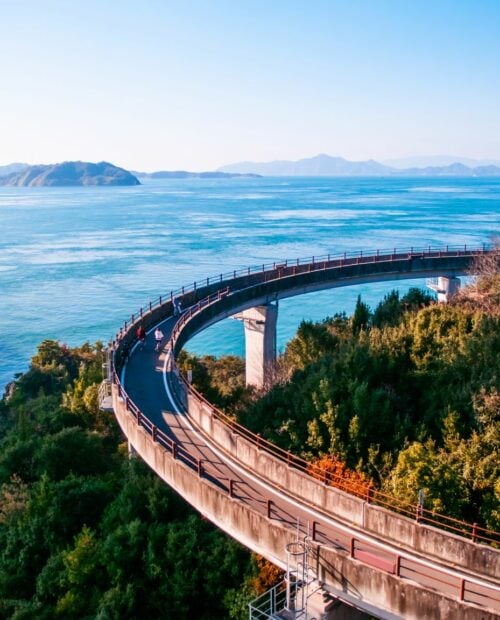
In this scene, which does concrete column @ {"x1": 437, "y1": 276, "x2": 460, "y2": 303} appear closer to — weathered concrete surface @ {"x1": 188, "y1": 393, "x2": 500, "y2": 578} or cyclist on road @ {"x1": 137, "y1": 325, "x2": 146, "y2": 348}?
cyclist on road @ {"x1": 137, "y1": 325, "x2": 146, "y2": 348}

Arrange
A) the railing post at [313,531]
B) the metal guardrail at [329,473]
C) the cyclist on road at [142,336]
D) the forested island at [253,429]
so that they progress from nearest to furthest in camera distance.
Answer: the railing post at [313,531]
the metal guardrail at [329,473]
the forested island at [253,429]
the cyclist on road at [142,336]

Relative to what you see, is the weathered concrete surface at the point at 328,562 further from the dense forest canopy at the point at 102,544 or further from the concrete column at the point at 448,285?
the concrete column at the point at 448,285

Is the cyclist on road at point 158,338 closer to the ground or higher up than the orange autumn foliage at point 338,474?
higher up

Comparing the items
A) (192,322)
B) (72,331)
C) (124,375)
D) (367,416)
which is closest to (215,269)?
(72,331)

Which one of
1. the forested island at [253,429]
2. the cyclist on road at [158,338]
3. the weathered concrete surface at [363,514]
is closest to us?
the weathered concrete surface at [363,514]

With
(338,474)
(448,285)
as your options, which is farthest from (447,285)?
(338,474)

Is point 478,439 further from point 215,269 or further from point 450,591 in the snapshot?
point 215,269

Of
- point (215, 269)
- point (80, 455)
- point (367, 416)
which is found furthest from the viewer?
point (215, 269)

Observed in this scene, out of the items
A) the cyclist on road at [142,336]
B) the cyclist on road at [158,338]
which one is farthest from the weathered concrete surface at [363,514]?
the cyclist on road at [142,336]
